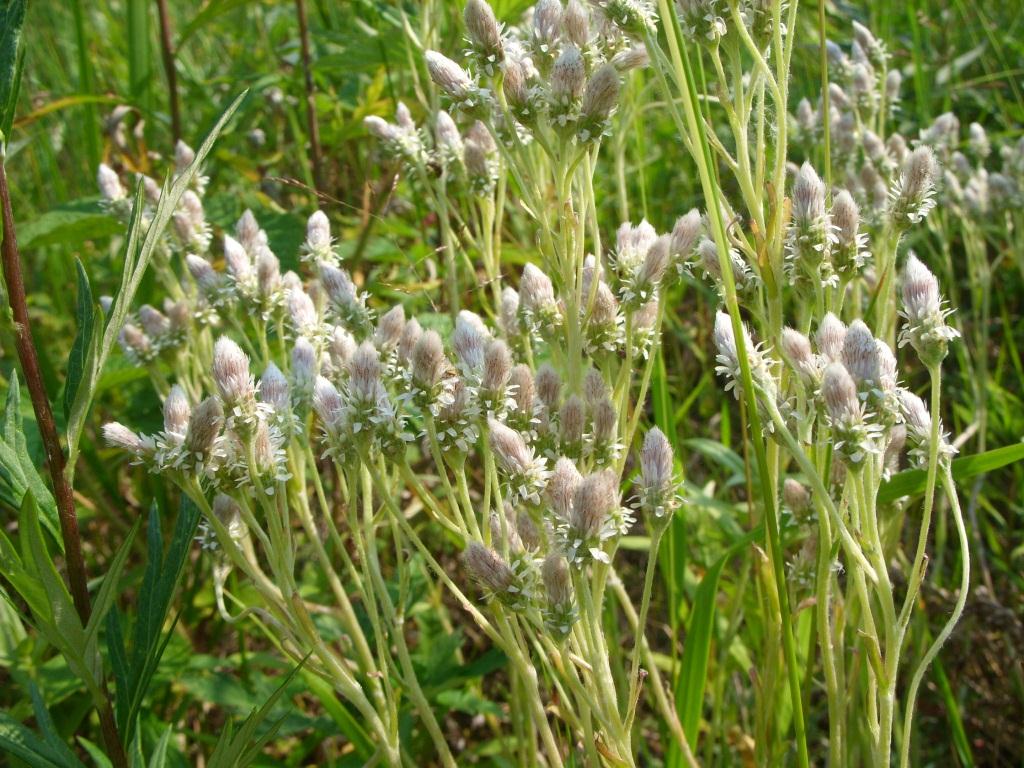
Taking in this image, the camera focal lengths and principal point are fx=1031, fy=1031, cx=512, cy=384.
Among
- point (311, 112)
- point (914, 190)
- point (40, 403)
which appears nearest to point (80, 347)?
point (40, 403)

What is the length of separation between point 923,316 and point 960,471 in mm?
245

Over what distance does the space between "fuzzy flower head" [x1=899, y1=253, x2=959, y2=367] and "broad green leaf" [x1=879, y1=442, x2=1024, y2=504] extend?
151mm

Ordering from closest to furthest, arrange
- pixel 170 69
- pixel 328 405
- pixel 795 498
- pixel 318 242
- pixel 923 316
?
pixel 923 316, pixel 328 405, pixel 795 498, pixel 318 242, pixel 170 69

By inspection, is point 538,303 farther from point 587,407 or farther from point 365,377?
point 365,377

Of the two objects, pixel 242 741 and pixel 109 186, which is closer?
pixel 242 741

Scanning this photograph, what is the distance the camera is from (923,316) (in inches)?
44.3

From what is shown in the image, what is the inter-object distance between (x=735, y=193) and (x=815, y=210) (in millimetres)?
1522

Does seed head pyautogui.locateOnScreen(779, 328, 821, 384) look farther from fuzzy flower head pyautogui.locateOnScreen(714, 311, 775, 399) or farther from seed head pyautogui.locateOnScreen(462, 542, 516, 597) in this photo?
seed head pyautogui.locateOnScreen(462, 542, 516, 597)

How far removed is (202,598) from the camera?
2191 mm

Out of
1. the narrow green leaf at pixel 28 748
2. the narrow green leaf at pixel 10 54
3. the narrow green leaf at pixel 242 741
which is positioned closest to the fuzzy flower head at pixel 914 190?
the narrow green leaf at pixel 242 741

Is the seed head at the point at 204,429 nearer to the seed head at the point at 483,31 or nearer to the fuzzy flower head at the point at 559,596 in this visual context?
the fuzzy flower head at the point at 559,596

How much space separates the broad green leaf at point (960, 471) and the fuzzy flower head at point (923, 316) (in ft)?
0.49

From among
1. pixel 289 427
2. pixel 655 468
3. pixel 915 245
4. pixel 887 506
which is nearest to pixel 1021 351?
pixel 915 245

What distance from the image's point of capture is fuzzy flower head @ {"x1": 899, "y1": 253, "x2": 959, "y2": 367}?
1112 millimetres
